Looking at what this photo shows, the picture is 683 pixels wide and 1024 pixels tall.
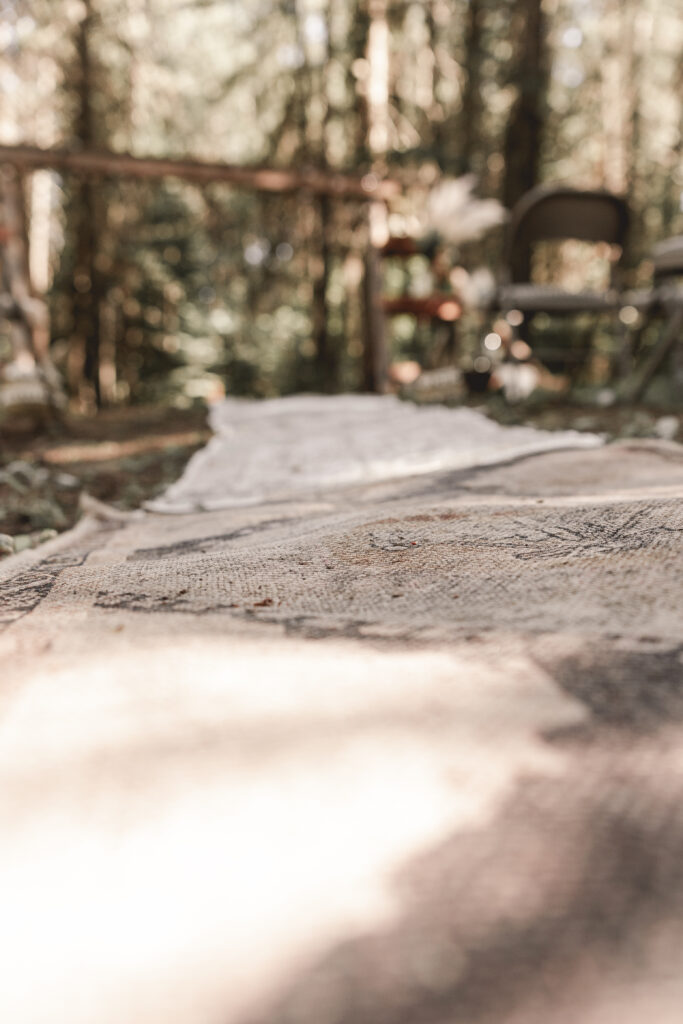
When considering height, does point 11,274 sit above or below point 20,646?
above

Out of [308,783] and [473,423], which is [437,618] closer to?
[308,783]

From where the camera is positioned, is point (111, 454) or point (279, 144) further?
point (279, 144)

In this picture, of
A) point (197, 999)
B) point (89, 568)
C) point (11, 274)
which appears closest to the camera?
point (197, 999)

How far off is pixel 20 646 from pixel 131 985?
0.58m

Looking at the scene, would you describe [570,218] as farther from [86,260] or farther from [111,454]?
[86,260]

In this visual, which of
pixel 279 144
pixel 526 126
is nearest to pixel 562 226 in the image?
pixel 526 126

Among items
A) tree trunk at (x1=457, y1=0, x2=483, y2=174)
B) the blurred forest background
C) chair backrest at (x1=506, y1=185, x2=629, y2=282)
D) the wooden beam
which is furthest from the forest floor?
tree trunk at (x1=457, y1=0, x2=483, y2=174)

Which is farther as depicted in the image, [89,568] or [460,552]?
[89,568]

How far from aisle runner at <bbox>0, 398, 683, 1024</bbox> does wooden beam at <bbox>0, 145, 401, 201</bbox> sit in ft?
17.2

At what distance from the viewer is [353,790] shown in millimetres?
650

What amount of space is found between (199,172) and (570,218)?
288 centimetres

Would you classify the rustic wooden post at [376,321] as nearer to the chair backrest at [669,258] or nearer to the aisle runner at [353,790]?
the chair backrest at [669,258]

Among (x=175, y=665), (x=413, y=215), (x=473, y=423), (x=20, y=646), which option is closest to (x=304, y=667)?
(x=175, y=665)

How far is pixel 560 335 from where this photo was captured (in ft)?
29.3
